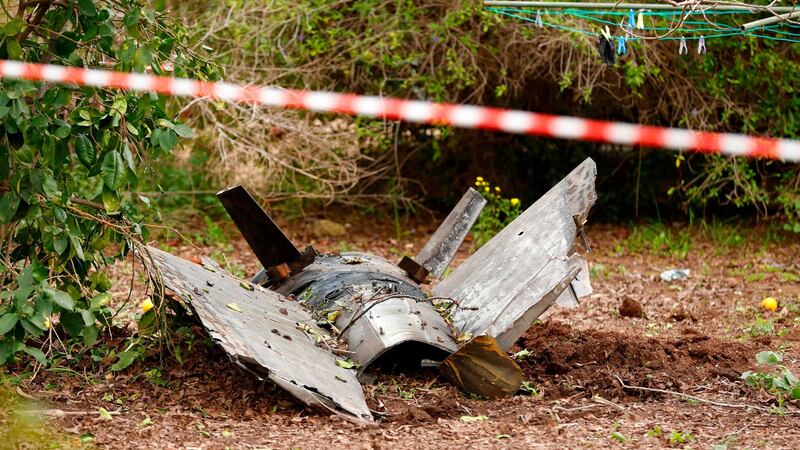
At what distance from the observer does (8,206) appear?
422 centimetres

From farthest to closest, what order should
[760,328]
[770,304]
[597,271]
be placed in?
1. [597,271]
2. [770,304]
3. [760,328]

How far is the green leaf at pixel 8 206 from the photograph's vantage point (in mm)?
4219

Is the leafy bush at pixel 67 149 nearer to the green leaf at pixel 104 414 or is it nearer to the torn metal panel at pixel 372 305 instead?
the green leaf at pixel 104 414

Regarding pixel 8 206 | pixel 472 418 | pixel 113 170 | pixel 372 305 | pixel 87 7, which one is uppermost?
pixel 87 7

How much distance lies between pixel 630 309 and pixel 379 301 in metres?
2.74

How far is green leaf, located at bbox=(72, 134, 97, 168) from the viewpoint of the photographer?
422 centimetres

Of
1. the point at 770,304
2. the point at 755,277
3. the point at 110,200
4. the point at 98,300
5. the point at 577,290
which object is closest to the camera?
the point at 110,200

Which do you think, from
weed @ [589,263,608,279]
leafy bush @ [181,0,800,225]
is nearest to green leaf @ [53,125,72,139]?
leafy bush @ [181,0,800,225]

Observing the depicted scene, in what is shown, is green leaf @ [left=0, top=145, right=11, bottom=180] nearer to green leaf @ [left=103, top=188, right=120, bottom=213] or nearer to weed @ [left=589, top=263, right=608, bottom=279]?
green leaf @ [left=103, top=188, right=120, bottom=213]

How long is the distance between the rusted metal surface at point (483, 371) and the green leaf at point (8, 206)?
197 centimetres

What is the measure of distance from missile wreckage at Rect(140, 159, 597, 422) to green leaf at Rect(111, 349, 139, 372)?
0.37 m

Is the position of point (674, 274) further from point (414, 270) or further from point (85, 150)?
point (85, 150)

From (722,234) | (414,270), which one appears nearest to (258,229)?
(414,270)

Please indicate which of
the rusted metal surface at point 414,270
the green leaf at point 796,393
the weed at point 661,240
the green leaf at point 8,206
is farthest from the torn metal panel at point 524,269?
the weed at point 661,240
